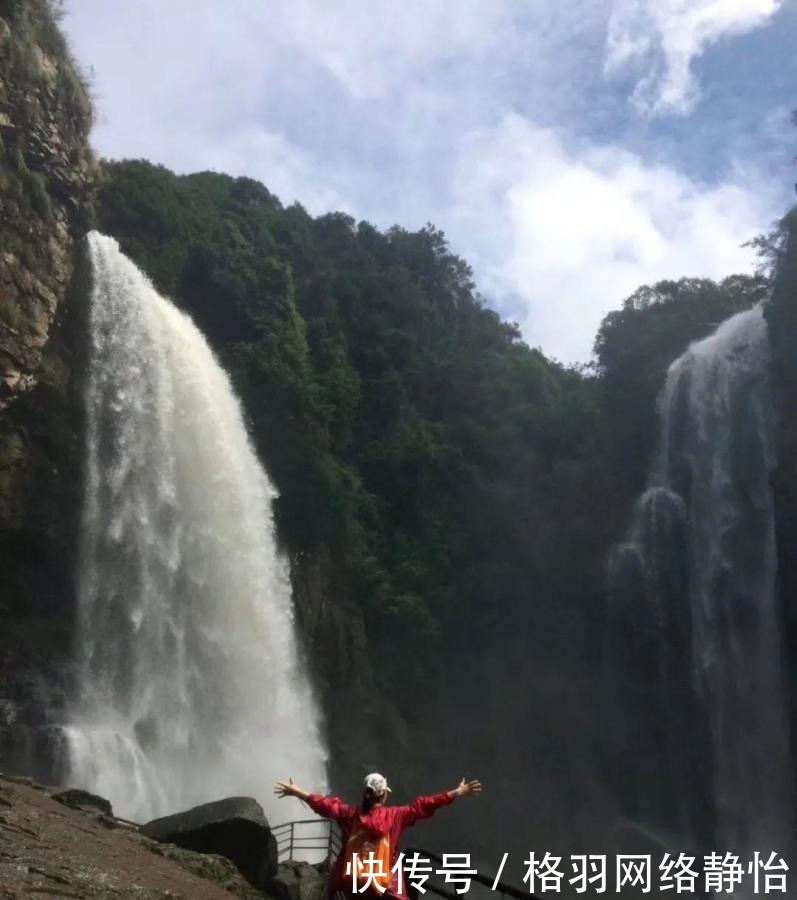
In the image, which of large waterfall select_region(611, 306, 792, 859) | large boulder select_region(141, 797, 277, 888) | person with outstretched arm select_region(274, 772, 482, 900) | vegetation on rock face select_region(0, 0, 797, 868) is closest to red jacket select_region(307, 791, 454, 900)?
person with outstretched arm select_region(274, 772, 482, 900)

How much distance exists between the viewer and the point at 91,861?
7.07 meters

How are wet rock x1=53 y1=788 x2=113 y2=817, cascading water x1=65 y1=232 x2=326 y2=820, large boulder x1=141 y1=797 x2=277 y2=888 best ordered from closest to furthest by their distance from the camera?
wet rock x1=53 y1=788 x2=113 y2=817 → large boulder x1=141 y1=797 x2=277 y2=888 → cascading water x1=65 y1=232 x2=326 y2=820

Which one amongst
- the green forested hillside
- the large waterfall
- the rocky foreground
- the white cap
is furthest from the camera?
the green forested hillside

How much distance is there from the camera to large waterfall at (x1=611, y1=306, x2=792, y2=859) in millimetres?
23016

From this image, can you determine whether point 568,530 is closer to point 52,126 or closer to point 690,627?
point 690,627

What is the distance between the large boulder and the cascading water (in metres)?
6.35

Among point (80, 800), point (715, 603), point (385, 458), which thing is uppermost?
point (385, 458)

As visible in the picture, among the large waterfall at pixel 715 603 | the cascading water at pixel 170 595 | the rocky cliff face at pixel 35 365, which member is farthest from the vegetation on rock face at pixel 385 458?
the large waterfall at pixel 715 603

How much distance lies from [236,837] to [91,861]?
380cm

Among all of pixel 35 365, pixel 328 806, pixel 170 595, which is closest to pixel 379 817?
pixel 328 806

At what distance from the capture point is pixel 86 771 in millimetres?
16469

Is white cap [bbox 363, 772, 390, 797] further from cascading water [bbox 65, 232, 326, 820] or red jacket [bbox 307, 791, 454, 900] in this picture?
cascading water [bbox 65, 232, 326, 820]

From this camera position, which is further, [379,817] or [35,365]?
[35,365]

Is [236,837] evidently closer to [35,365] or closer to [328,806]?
[328,806]
